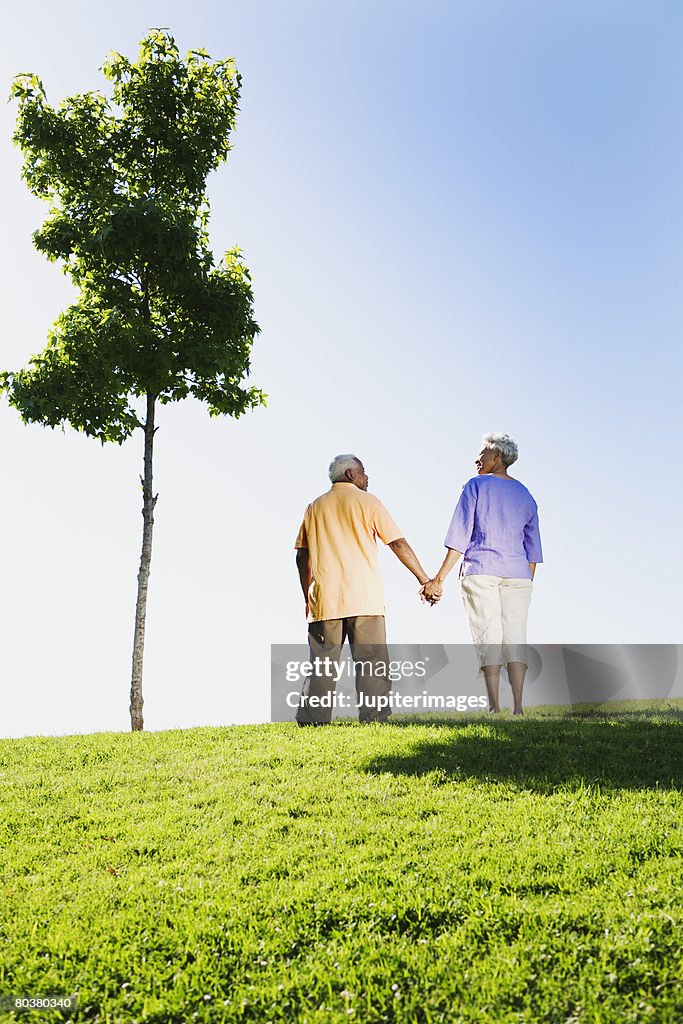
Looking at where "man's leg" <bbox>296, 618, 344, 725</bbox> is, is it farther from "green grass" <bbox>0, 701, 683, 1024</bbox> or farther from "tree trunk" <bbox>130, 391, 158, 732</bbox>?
"tree trunk" <bbox>130, 391, 158, 732</bbox>

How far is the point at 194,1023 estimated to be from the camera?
15.1 feet

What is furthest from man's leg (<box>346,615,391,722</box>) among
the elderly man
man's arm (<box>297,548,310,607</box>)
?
man's arm (<box>297,548,310,607</box>)

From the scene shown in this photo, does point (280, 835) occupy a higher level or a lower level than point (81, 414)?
lower

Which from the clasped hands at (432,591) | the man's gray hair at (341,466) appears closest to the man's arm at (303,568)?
the man's gray hair at (341,466)

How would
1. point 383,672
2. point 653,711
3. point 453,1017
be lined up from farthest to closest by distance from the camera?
point 653,711 → point 383,672 → point 453,1017

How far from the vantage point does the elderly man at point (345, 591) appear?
10266mm

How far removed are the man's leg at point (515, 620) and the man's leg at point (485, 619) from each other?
3.6 inches

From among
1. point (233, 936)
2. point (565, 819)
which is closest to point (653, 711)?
point (565, 819)

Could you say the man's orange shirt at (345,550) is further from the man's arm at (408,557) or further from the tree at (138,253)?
the tree at (138,253)

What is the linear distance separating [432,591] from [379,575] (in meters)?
0.82

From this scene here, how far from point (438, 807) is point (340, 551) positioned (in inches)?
163

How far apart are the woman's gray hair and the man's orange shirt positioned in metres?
1.79

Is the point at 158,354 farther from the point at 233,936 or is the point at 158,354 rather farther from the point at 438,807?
the point at 233,936

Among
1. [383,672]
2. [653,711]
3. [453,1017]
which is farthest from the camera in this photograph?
[653,711]
